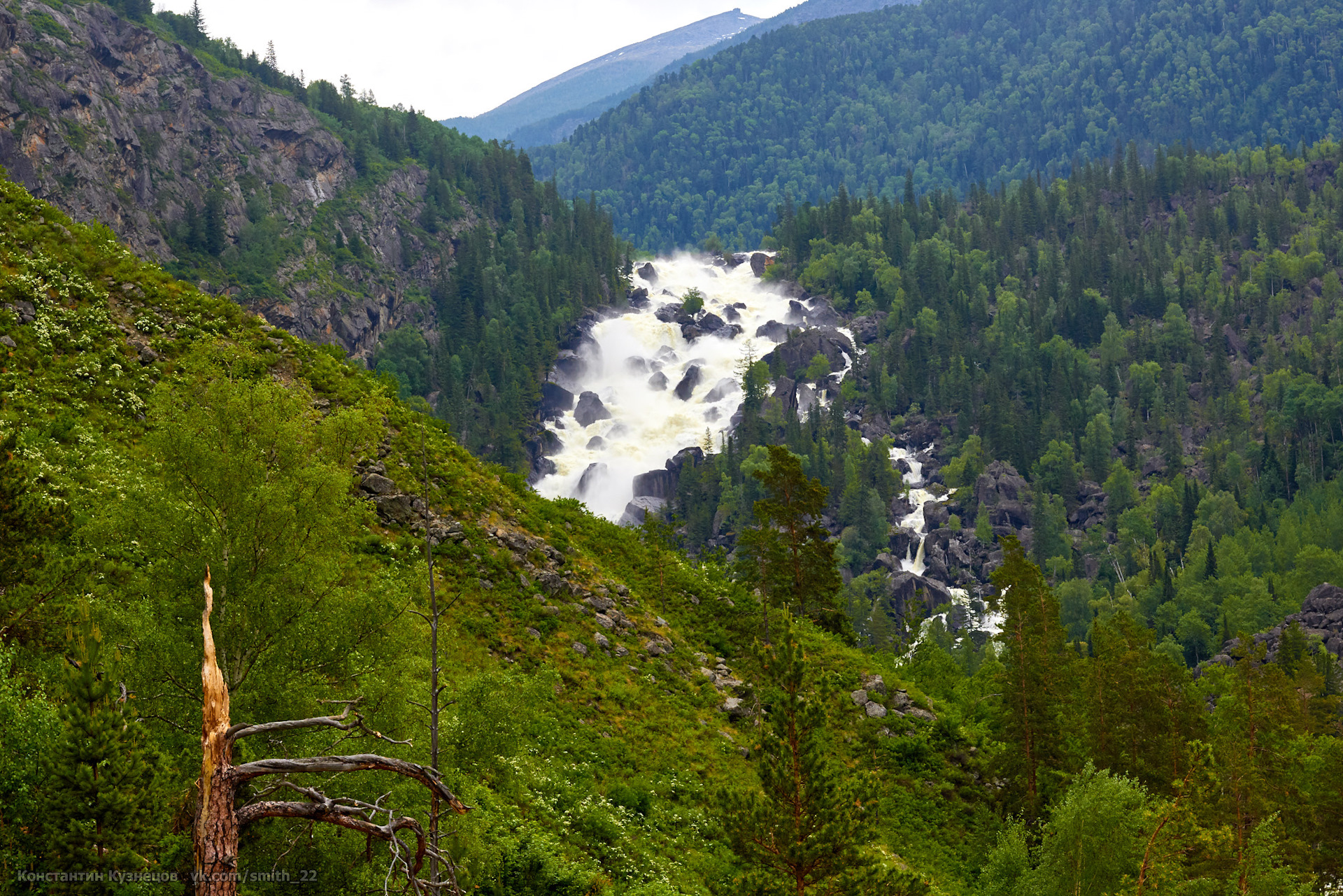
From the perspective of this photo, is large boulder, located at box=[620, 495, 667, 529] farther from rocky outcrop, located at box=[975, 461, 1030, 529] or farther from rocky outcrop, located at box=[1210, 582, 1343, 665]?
rocky outcrop, located at box=[1210, 582, 1343, 665]

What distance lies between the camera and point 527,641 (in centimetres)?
4250

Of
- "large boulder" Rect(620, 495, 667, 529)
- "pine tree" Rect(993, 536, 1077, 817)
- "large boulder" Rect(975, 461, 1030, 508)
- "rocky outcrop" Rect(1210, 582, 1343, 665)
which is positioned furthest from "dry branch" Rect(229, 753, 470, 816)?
"large boulder" Rect(975, 461, 1030, 508)

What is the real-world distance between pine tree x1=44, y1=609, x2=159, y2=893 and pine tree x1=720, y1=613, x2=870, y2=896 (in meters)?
17.7

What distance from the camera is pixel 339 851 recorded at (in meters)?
19.5

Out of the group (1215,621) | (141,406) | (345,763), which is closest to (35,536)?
(345,763)

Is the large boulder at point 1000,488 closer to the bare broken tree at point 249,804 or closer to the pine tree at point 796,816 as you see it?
the pine tree at point 796,816

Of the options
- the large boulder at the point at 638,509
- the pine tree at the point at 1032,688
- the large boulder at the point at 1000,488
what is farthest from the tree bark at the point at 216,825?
the large boulder at the point at 1000,488

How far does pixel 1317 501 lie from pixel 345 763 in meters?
186

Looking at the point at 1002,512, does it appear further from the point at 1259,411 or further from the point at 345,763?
the point at 345,763

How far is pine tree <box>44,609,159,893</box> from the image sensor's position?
13758mm

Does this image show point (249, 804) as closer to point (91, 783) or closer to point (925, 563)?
point (91, 783)

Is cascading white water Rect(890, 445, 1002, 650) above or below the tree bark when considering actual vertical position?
below

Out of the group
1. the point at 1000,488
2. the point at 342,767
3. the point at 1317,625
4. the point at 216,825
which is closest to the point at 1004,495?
the point at 1000,488

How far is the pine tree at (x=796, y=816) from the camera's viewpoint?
28.4 m
